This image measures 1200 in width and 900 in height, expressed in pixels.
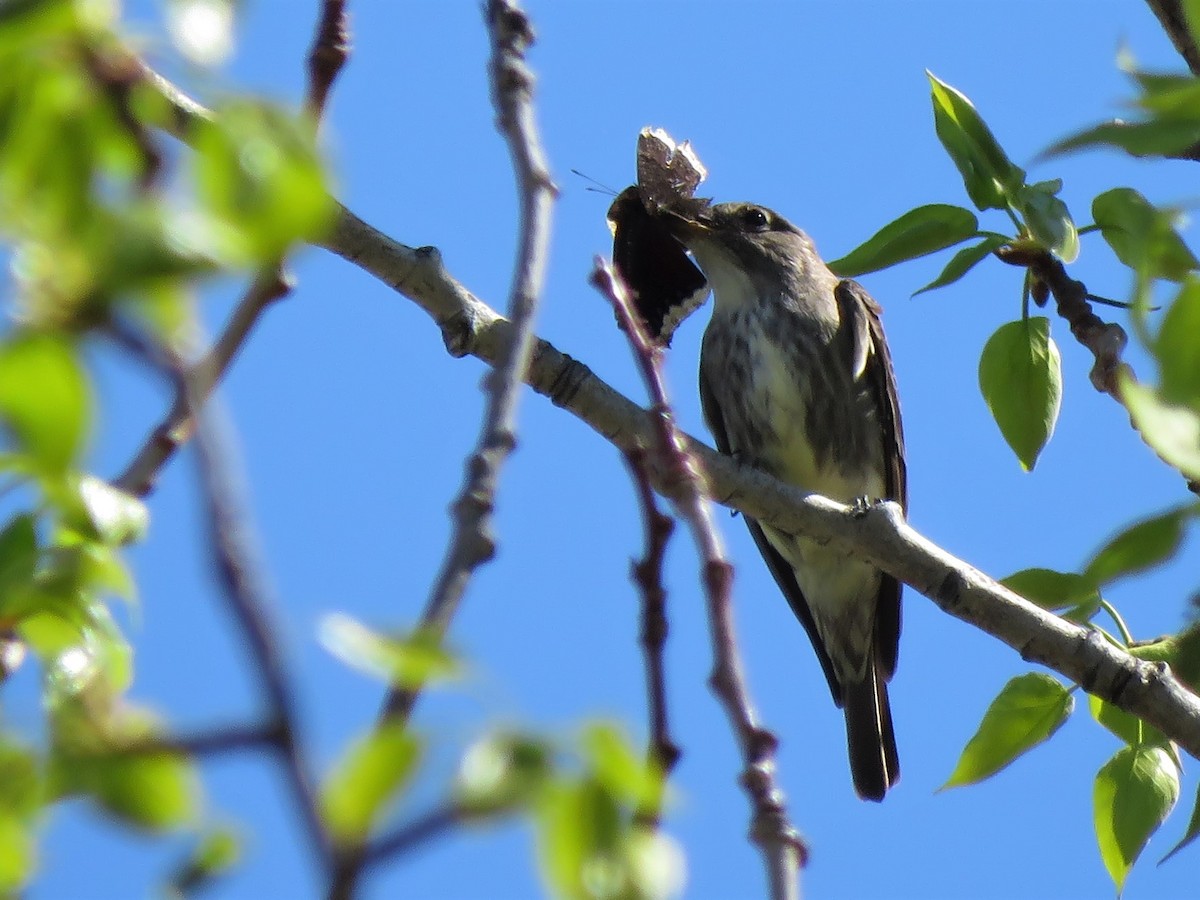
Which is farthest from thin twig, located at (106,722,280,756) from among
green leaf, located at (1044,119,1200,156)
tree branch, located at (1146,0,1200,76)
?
tree branch, located at (1146,0,1200,76)

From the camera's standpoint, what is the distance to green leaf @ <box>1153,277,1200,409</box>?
4.54ft

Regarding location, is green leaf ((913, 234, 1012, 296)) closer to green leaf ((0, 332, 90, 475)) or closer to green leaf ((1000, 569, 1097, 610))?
green leaf ((1000, 569, 1097, 610))

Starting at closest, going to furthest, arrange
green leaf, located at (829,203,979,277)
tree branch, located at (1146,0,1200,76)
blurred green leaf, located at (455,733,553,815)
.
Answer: blurred green leaf, located at (455,733,553,815)
green leaf, located at (829,203,979,277)
tree branch, located at (1146,0,1200,76)

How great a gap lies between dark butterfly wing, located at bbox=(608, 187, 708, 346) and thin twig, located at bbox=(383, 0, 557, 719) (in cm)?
365

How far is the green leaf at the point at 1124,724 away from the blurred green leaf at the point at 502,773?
9.41 feet

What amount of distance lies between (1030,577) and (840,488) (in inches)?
115

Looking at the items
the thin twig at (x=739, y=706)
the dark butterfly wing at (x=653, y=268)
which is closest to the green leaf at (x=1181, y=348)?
the thin twig at (x=739, y=706)

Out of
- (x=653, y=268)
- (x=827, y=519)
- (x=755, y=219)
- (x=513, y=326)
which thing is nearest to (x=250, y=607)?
(x=513, y=326)

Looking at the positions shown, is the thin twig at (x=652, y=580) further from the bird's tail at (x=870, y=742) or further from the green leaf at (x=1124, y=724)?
the bird's tail at (x=870, y=742)

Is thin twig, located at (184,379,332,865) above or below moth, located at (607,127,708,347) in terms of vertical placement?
A: below

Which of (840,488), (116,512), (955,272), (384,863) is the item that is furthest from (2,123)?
(840,488)

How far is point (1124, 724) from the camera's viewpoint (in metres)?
3.89

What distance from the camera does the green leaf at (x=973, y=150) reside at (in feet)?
12.8

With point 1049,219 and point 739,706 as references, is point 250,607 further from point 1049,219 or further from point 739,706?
point 1049,219
